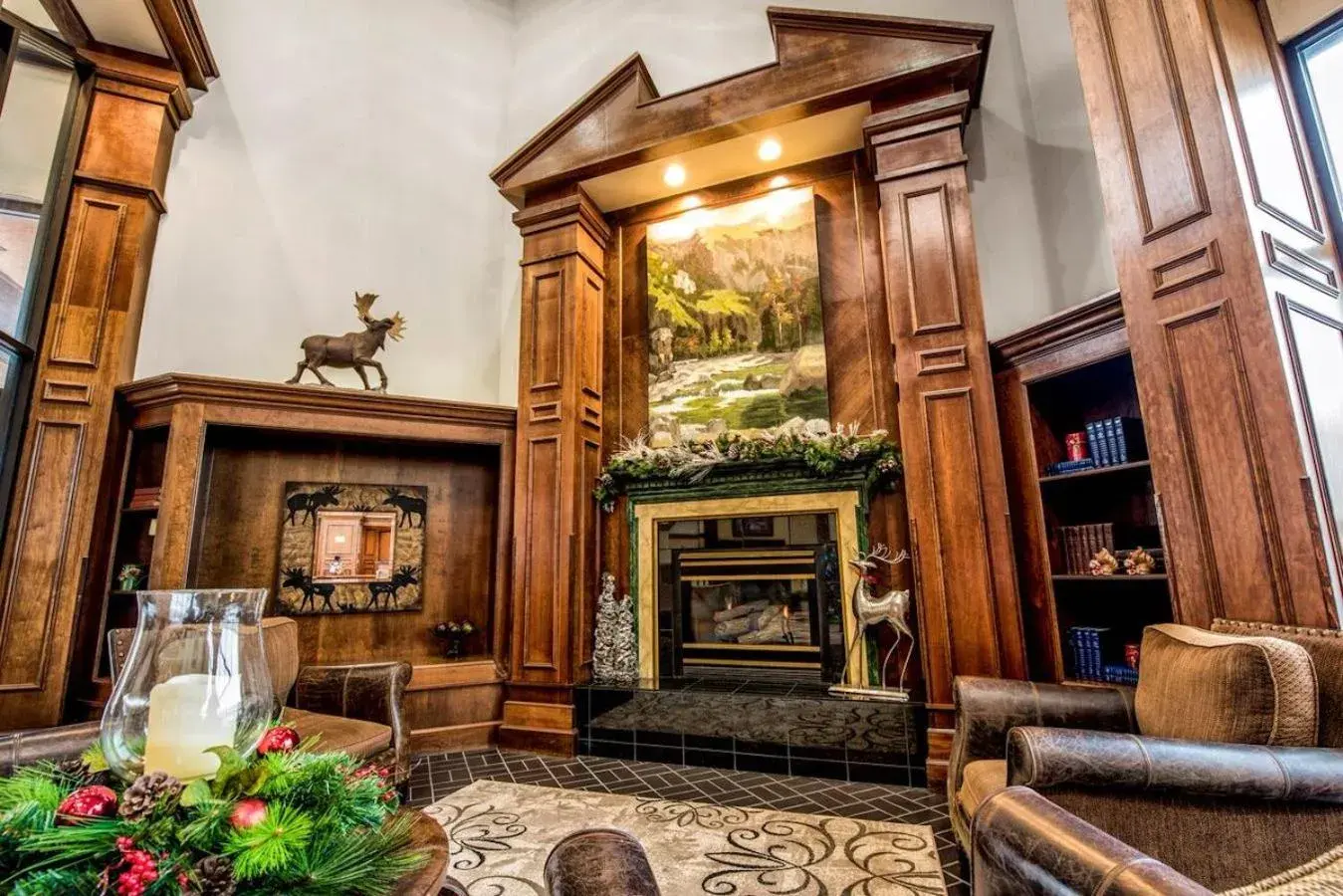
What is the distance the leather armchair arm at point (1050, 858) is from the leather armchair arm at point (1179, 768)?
0.34 meters

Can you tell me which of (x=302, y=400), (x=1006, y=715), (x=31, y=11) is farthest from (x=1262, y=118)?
(x=31, y=11)

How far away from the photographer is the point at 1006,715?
6.82ft

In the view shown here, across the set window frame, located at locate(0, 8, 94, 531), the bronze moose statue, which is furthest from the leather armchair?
A: window frame, located at locate(0, 8, 94, 531)

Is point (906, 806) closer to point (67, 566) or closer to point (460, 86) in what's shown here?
point (67, 566)

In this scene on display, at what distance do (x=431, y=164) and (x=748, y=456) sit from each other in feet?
12.9

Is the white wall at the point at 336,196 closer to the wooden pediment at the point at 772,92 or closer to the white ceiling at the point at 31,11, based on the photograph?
the white ceiling at the point at 31,11

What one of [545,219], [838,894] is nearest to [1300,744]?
[838,894]

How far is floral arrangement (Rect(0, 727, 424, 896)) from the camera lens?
0.84 m

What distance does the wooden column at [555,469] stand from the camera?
13.1ft

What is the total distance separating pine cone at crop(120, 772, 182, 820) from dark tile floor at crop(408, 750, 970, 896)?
2408mm

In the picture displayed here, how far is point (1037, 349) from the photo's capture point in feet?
10.8

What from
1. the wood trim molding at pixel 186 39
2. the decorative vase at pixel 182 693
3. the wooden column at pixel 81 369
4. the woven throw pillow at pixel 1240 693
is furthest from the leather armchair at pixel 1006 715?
the wood trim molding at pixel 186 39

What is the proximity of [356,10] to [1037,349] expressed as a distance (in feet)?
19.8

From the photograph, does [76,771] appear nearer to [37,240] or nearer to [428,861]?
[428,861]
